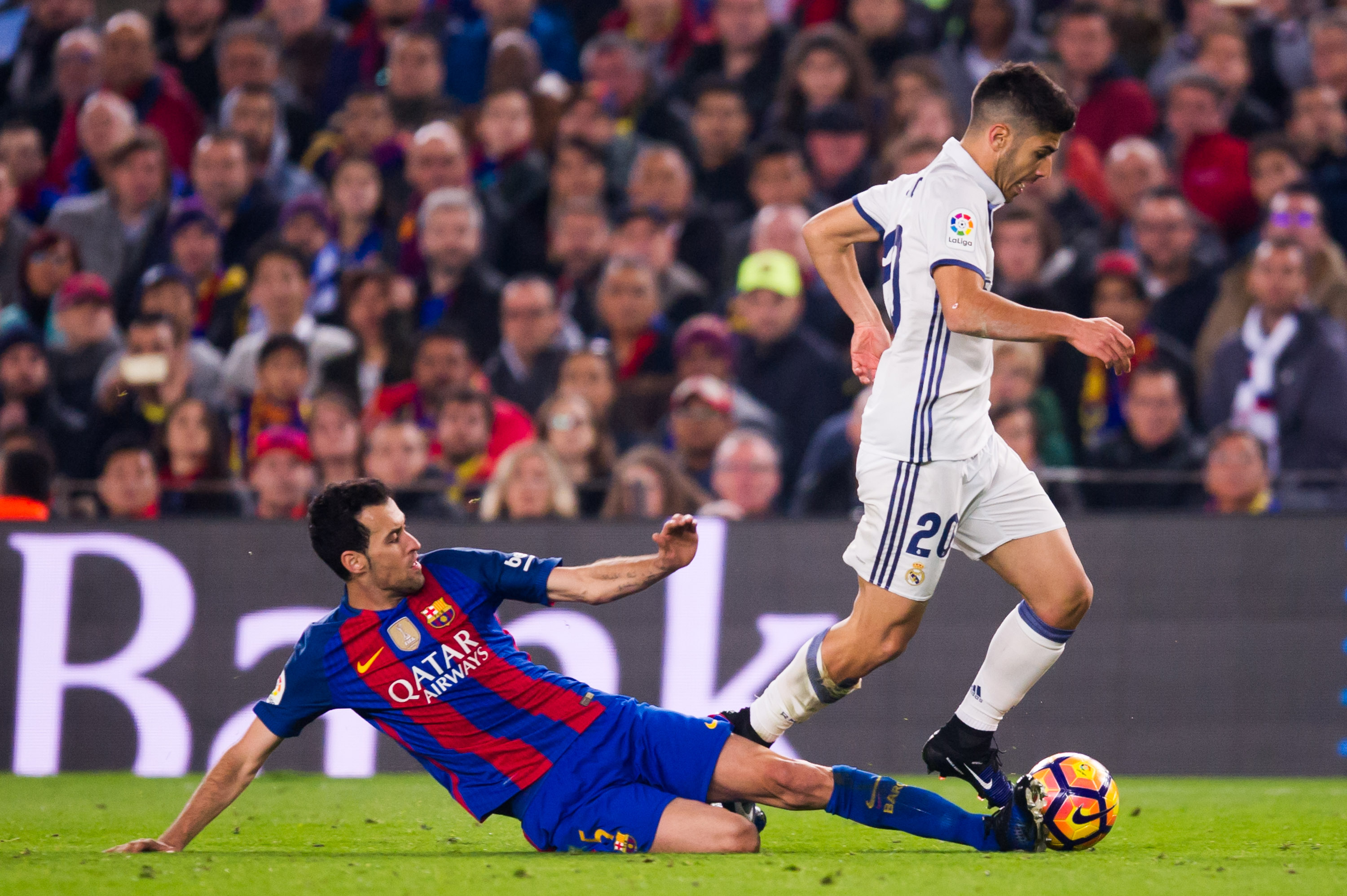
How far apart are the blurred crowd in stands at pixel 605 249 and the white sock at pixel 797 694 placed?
340 centimetres

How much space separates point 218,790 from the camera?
18.4 feet

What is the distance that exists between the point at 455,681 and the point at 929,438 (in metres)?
A: 1.75

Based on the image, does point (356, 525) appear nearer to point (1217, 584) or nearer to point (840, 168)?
point (1217, 584)

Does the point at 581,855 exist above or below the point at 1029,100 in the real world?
below

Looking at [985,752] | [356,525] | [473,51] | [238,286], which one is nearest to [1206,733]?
[985,752]

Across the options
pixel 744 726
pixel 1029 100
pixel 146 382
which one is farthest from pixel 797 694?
pixel 146 382

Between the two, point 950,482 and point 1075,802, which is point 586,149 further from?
point 1075,802

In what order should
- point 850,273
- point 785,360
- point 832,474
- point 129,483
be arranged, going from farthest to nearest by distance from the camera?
point 785,360, point 129,483, point 832,474, point 850,273

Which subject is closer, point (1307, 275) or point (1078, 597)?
point (1078, 597)

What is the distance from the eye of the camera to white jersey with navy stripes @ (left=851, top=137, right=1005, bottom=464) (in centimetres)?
561

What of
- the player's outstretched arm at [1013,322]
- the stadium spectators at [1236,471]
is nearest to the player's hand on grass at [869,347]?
the player's outstretched arm at [1013,322]

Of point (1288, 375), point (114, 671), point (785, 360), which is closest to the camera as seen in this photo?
point (114, 671)

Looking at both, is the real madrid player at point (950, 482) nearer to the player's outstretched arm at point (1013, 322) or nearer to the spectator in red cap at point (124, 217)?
the player's outstretched arm at point (1013, 322)

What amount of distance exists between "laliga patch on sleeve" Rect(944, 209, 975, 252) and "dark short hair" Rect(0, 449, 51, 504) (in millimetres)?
6585
